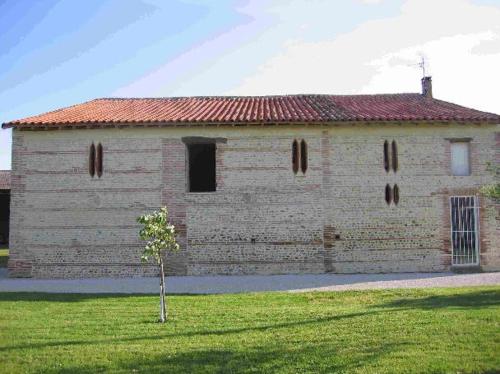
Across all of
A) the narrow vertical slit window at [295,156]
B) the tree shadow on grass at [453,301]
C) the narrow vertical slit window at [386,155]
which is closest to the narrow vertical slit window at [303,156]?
the narrow vertical slit window at [295,156]

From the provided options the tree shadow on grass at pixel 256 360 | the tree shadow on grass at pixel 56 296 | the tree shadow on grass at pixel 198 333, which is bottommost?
the tree shadow on grass at pixel 56 296

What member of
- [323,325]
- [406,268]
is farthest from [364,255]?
[323,325]

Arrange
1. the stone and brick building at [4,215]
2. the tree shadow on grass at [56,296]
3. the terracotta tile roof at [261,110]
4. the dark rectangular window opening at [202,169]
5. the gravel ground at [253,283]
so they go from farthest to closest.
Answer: the stone and brick building at [4,215], the dark rectangular window opening at [202,169], the terracotta tile roof at [261,110], the gravel ground at [253,283], the tree shadow on grass at [56,296]

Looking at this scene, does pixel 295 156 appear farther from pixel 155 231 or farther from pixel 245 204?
pixel 155 231

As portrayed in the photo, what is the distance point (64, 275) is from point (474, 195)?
13.6 metres

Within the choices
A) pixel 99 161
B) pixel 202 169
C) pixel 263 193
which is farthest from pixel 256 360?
pixel 202 169

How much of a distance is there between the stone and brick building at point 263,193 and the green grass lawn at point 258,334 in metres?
4.29

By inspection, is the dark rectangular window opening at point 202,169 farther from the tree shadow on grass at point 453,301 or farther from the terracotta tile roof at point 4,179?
the terracotta tile roof at point 4,179

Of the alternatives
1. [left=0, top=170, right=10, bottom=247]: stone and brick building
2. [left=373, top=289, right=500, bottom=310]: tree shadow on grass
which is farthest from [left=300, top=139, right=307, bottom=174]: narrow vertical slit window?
[left=0, top=170, right=10, bottom=247]: stone and brick building

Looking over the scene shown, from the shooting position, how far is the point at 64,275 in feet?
47.5

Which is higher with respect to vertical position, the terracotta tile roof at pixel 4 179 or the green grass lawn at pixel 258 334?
the terracotta tile roof at pixel 4 179

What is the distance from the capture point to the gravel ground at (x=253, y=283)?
39.1 feet

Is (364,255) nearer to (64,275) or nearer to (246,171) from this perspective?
(246,171)

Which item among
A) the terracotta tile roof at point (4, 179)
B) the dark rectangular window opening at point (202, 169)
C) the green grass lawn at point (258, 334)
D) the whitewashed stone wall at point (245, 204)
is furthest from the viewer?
the terracotta tile roof at point (4, 179)
